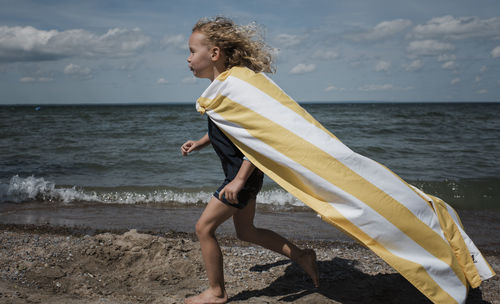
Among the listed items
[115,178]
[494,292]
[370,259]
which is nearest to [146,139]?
[115,178]

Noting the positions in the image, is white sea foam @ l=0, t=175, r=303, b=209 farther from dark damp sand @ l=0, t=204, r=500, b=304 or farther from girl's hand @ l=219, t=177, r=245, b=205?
girl's hand @ l=219, t=177, r=245, b=205

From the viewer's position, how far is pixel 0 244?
14.0 feet

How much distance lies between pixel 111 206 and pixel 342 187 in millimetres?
5666

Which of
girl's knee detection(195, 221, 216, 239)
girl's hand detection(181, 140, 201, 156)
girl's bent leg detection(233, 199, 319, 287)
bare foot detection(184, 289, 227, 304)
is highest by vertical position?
girl's hand detection(181, 140, 201, 156)

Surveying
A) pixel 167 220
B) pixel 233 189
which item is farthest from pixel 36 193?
pixel 233 189

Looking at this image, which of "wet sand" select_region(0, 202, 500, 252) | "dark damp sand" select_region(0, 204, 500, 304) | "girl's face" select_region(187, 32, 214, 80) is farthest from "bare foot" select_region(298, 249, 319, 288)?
"wet sand" select_region(0, 202, 500, 252)

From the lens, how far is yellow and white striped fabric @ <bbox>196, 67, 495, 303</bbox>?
2279mm

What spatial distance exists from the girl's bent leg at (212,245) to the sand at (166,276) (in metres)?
0.24

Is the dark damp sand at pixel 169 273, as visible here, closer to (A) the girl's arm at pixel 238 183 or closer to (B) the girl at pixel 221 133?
(B) the girl at pixel 221 133

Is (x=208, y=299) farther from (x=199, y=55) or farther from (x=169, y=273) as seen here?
(x=199, y=55)

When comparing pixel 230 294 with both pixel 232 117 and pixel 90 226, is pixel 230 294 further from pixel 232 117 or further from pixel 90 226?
pixel 90 226

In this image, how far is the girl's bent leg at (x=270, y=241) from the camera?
9.54 ft

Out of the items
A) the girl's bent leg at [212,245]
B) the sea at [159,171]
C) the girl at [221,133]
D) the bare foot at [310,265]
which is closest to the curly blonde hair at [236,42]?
the girl at [221,133]

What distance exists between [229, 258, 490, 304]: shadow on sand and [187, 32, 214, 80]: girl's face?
173cm
